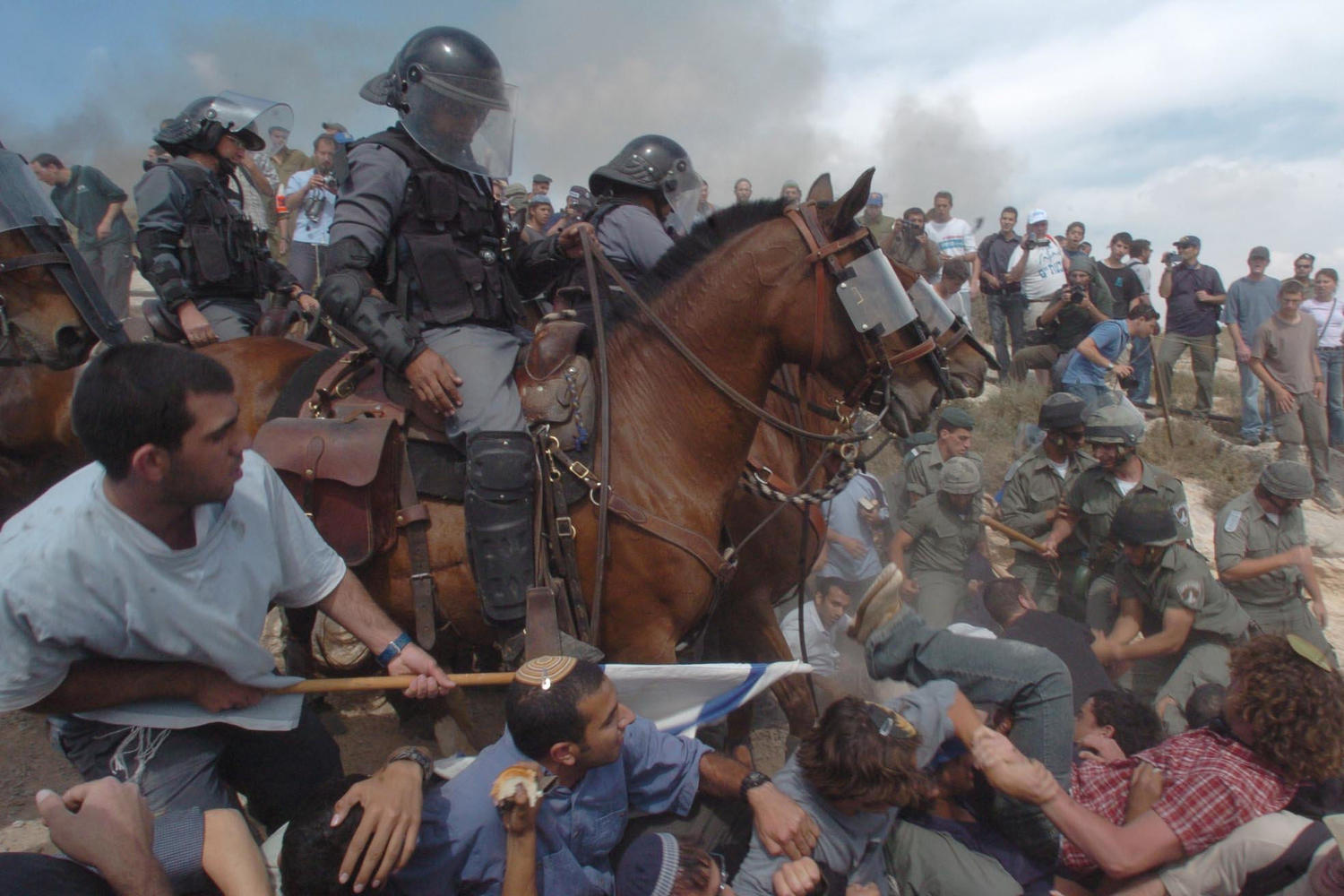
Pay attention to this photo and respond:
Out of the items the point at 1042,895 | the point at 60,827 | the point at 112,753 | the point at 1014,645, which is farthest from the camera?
the point at 1014,645

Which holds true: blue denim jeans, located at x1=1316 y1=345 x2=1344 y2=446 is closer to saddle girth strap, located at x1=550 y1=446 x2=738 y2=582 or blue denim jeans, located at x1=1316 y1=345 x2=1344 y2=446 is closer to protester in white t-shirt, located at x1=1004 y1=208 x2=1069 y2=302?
protester in white t-shirt, located at x1=1004 y1=208 x2=1069 y2=302

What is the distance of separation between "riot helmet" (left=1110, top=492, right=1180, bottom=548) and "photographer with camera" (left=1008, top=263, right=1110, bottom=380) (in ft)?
16.9

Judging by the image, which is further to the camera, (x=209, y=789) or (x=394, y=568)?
(x=394, y=568)

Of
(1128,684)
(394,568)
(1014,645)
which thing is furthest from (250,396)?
(1128,684)

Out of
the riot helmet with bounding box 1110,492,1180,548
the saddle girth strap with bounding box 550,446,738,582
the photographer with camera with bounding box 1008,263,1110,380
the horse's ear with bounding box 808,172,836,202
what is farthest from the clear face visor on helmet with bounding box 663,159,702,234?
the photographer with camera with bounding box 1008,263,1110,380

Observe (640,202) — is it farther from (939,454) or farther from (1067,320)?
(1067,320)

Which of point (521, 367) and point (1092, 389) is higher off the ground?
point (521, 367)

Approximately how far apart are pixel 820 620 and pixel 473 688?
228 centimetres

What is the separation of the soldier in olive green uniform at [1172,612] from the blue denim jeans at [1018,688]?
2.04 metres

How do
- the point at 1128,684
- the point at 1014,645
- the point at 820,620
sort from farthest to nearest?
the point at 820,620 → the point at 1128,684 → the point at 1014,645

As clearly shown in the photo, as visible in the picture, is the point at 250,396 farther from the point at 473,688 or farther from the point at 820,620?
the point at 820,620

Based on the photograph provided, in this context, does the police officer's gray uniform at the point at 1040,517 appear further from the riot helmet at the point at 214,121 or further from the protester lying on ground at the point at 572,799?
the riot helmet at the point at 214,121

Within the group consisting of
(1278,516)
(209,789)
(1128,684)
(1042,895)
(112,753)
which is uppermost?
(112,753)

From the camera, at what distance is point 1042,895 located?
2895 mm
